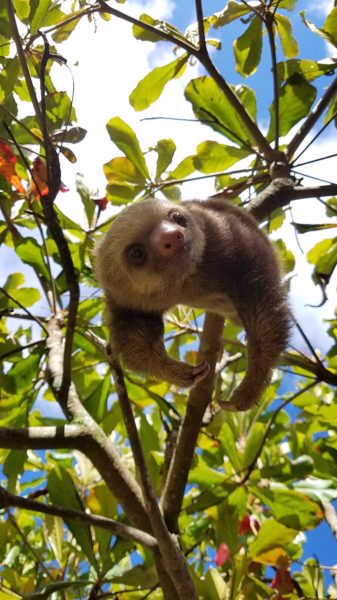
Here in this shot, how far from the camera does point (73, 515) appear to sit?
1558 millimetres

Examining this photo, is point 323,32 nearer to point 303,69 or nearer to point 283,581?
point 303,69

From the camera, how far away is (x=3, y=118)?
1863 mm

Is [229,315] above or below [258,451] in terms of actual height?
above

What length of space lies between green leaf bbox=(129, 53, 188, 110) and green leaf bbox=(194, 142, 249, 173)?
327 millimetres

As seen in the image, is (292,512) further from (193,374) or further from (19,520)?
(19,520)

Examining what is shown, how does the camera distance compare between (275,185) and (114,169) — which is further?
(114,169)

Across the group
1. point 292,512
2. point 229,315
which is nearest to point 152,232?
point 229,315

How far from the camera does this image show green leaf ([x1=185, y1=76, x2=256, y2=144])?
7.71 ft

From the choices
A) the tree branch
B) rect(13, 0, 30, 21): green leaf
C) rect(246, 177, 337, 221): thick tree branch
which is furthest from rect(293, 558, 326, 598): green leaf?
rect(13, 0, 30, 21): green leaf

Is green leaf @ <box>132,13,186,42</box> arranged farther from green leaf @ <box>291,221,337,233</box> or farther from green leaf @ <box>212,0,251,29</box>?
green leaf @ <box>291,221,337,233</box>

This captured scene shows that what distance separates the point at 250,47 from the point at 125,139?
69cm

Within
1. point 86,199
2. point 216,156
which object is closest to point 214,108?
point 216,156

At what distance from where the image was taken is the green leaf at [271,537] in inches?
83.5

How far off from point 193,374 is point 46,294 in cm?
120
